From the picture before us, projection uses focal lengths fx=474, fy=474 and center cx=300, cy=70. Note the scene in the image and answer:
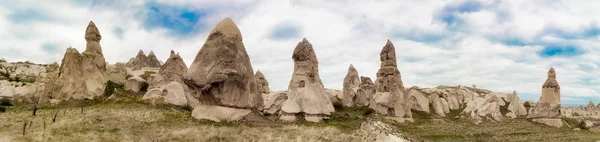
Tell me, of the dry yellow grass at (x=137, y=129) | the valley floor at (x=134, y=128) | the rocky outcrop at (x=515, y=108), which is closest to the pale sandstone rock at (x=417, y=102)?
the rocky outcrop at (x=515, y=108)

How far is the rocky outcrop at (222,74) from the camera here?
90.0 feet

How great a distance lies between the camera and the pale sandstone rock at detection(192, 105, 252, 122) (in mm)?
26828

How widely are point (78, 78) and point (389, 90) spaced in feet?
88.2

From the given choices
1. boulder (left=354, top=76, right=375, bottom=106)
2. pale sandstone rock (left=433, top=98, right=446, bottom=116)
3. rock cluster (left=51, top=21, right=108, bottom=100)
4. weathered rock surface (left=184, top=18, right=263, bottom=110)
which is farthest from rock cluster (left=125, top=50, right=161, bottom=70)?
weathered rock surface (left=184, top=18, right=263, bottom=110)

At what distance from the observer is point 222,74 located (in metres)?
27.2

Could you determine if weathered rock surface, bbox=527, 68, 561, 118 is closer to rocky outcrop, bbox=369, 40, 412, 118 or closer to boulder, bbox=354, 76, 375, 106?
rocky outcrop, bbox=369, 40, 412, 118

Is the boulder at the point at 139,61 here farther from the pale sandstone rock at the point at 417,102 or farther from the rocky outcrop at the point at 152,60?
the pale sandstone rock at the point at 417,102

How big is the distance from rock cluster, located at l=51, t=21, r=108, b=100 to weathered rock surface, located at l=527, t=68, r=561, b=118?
4558 cm

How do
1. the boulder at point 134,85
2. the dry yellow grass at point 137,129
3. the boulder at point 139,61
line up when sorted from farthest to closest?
the boulder at point 139,61
the boulder at point 134,85
the dry yellow grass at point 137,129

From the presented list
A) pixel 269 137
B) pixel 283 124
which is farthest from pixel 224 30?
pixel 269 137

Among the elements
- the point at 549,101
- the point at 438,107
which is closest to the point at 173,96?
the point at 438,107

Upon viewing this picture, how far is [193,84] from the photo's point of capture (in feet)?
91.8

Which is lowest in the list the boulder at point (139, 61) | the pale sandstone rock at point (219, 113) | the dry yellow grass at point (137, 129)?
the dry yellow grass at point (137, 129)

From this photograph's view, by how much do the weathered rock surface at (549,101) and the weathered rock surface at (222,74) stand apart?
3825cm
